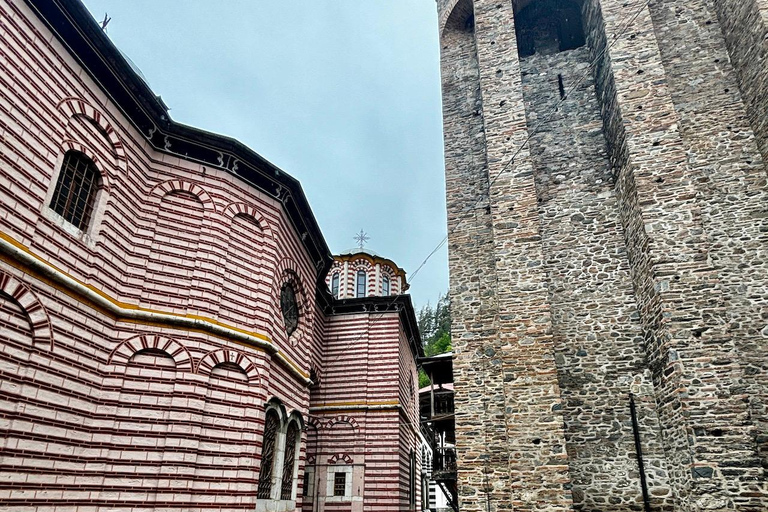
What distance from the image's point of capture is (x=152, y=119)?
9.36m

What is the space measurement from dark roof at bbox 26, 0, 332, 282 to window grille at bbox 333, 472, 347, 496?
8.03 metres

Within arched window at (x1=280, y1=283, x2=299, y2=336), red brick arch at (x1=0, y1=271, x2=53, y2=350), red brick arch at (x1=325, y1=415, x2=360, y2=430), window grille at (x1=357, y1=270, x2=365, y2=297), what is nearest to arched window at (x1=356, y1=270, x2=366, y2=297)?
window grille at (x1=357, y1=270, x2=365, y2=297)

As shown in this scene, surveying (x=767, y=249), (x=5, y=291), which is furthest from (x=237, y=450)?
(x=767, y=249)

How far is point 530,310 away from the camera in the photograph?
32.9 ft

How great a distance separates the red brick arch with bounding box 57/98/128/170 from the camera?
7621 millimetres

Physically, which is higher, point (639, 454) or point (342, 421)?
point (342, 421)

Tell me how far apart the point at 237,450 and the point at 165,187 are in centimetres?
519

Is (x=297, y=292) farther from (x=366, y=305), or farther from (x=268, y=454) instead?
(x=366, y=305)

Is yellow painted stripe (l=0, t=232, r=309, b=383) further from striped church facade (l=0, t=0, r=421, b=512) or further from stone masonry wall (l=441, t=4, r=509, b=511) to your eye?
stone masonry wall (l=441, t=4, r=509, b=511)

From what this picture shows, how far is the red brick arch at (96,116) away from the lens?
7621 millimetres

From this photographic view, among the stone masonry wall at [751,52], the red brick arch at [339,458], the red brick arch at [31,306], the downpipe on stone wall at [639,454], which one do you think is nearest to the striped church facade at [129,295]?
the red brick arch at [31,306]

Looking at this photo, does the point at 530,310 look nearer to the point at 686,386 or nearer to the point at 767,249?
the point at 686,386

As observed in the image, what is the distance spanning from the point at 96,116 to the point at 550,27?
40.2 ft

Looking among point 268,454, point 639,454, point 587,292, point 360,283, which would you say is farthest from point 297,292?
point 360,283
